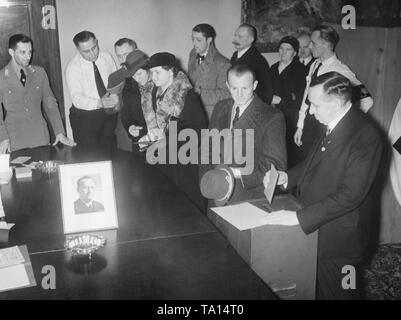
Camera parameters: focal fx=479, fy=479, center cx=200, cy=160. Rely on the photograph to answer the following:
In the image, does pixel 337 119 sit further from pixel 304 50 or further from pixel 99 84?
pixel 304 50

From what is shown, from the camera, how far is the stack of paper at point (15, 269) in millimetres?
1987

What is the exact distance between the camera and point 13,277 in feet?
6.68

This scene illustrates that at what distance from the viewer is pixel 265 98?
5.41m

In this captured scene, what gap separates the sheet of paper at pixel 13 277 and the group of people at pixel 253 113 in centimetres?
122

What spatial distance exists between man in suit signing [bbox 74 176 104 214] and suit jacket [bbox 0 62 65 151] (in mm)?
2103

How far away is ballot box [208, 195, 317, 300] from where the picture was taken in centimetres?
246

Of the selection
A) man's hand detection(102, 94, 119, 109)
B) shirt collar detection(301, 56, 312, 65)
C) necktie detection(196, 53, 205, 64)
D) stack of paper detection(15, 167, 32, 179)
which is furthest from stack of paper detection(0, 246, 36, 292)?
shirt collar detection(301, 56, 312, 65)

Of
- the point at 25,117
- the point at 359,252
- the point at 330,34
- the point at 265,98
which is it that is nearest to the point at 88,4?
the point at 25,117

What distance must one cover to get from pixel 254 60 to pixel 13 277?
4.14 m

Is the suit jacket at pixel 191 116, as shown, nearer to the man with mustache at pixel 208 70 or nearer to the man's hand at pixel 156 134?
the man's hand at pixel 156 134

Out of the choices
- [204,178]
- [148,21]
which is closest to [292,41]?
[148,21]

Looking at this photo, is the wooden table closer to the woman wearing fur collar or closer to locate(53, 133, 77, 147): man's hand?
the woman wearing fur collar

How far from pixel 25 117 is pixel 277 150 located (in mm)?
2696

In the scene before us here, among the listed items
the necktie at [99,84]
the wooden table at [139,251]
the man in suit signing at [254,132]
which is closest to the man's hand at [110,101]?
the necktie at [99,84]
